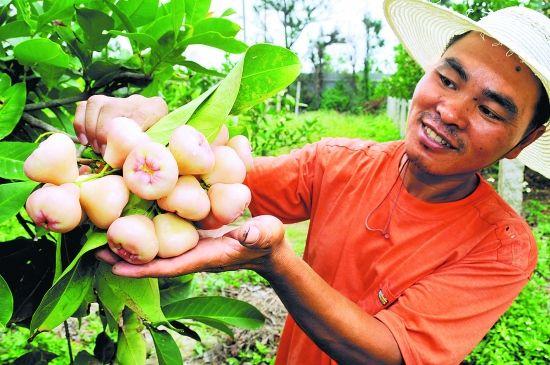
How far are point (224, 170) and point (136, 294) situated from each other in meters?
0.23

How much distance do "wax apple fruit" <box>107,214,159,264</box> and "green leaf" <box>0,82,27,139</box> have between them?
30cm

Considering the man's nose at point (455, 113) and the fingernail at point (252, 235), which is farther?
the man's nose at point (455, 113)

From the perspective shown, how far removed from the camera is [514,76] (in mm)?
1135

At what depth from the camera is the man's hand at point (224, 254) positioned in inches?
28.8

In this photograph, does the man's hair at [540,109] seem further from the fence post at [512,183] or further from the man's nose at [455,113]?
the fence post at [512,183]

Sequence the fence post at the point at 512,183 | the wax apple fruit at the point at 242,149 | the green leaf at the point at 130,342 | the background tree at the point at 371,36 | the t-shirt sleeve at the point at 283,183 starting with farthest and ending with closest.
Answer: the background tree at the point at 371,36
the fence post at the point at 512,183
the t-shirt sleeve at the point at 283,183
the green leaf at the point at 130,342
the wax apple fruit at the point at 242,149

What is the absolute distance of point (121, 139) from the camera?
73cm

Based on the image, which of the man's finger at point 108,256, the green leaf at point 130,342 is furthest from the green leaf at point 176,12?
the green leaf at point 130,342

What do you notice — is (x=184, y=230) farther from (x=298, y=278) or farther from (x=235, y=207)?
(x=298, y=278)

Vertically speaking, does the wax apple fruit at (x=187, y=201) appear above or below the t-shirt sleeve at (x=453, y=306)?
above

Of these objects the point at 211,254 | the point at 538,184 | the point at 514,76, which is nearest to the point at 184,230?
the point at 211,254

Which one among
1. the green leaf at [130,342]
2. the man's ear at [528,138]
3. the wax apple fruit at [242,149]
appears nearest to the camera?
the wax apple fruit at [242,149]

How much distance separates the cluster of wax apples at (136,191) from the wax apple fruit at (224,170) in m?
0.01

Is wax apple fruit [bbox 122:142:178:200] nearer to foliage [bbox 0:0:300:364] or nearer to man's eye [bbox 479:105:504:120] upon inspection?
foliage [bbox 0:0:300:364]
